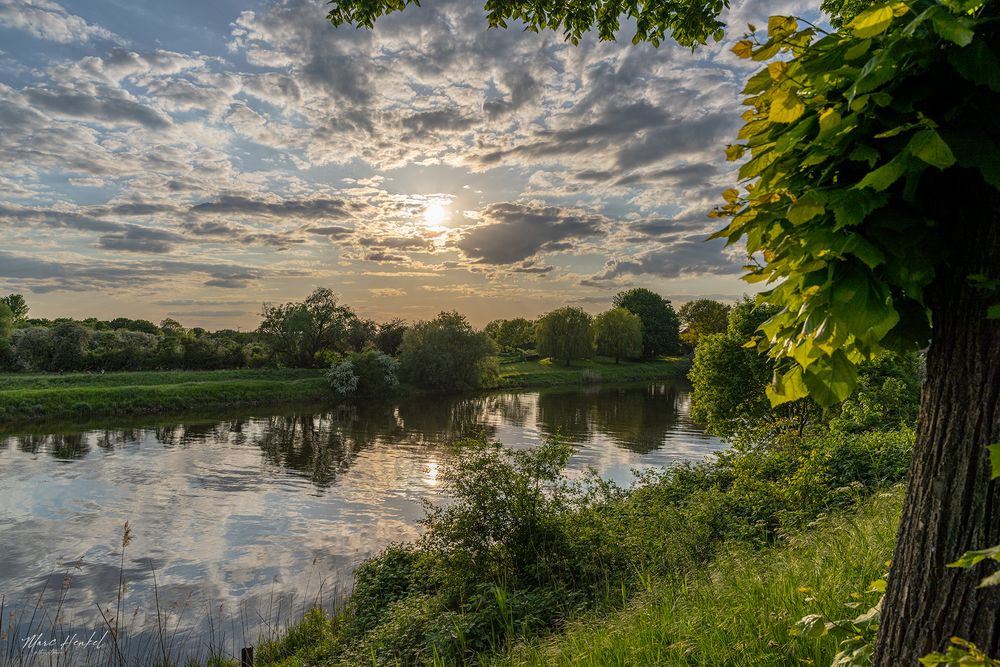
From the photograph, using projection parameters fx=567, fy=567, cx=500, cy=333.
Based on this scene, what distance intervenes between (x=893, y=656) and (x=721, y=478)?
1131cm

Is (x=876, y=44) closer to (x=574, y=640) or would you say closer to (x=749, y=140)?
(x=749, y=140)

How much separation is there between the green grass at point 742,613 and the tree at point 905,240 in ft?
3.03

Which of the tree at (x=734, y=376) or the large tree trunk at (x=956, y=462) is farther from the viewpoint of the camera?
the tree at (x=734, y=376)

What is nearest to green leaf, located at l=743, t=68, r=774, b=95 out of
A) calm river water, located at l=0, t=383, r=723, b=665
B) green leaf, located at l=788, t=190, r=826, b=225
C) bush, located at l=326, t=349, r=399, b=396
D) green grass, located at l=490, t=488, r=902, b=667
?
green leaf, located at l=788, t=190, r=826, b=225

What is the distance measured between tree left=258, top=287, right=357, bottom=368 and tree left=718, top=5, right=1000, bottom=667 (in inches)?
2190

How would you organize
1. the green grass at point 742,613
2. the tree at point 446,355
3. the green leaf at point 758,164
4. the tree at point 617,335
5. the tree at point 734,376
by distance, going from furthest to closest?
the tree at point 617,335, the tree at point 446,355, the tree at point 734,376, the green grass at point 742,613, the green leaf at point 758,164

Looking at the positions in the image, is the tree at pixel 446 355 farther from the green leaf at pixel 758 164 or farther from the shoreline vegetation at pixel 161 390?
the green leaf at pixel 758 164

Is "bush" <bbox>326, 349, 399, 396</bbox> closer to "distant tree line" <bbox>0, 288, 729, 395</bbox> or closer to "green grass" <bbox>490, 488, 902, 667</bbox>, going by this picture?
"distant tree line" <bbox>0, 288, 729, 395</bbox>

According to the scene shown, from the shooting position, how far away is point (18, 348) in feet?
154

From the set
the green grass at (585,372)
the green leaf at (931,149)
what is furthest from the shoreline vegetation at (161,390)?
the green leaf at (931,149)

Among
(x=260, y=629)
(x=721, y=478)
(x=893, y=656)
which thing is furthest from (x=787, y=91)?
(x=721, y=478)

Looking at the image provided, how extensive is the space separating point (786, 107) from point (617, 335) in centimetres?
7687

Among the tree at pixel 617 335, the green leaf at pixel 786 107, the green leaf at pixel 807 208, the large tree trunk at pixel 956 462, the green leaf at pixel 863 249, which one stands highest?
the tree at pixel 617 335

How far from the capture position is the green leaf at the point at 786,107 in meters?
1.79
